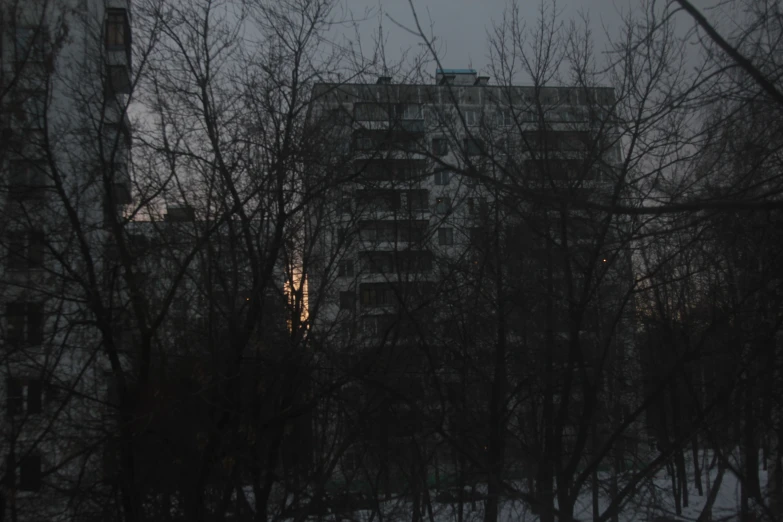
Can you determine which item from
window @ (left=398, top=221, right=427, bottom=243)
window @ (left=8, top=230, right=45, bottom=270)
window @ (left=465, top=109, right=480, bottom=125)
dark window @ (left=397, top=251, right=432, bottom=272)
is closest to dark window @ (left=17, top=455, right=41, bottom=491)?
window @ (left=8, top=230, right=45, bottom=270)

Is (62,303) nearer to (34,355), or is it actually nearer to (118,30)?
(34,355)

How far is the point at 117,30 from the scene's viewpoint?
8.37 meters

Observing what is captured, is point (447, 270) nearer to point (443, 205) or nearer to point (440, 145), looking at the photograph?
point (443, 205)

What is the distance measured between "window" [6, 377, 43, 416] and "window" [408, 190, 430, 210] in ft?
14.3

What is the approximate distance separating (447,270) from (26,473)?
16.2 ft

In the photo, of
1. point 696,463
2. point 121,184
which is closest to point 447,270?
point 121,184

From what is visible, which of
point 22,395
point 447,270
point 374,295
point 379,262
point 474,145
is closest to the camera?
point 474,145

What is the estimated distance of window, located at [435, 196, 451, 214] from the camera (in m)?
8.34

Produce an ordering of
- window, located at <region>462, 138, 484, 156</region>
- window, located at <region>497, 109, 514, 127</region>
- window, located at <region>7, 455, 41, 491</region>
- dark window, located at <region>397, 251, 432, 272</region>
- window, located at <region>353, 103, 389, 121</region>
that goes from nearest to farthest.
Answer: window, located at <region>462, 138, 484, 156</region>, window, located at <region>7, 455, 41, 491</region>, window, located at <region>353, 103, 389, 121</region>, window, located at <region>497, 109, 514, 127</region>, dark window, located at <region>397, 251, 432, 272</region>

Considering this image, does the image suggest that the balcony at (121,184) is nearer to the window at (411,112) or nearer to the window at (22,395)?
the window at (22,395)

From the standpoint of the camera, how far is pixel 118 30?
27.5 feet

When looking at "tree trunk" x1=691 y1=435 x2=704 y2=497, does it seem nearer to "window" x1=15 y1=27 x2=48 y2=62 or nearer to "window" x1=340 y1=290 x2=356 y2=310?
"window" x1=340 y1=290 x2=356 y2=310

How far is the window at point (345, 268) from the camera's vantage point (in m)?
9.01

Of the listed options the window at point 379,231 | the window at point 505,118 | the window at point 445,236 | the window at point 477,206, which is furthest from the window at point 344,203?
the window at point 505,118
